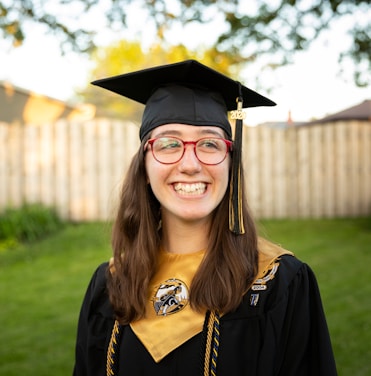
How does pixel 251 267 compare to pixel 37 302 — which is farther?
pixel 37 302

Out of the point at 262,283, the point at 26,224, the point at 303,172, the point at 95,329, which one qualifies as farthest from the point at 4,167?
the point at 262,283

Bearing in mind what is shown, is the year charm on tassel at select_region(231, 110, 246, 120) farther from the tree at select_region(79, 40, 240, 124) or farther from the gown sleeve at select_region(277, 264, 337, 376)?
the tree at select_region(79, 40, 240, 124)

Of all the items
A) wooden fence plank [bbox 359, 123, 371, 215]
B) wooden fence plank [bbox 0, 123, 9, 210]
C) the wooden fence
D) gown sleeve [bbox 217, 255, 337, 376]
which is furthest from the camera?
wooden fence plank [bbox 359, 123, 371, 215]

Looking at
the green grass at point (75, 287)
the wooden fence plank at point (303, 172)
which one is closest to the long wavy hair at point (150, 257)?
the green grass at point (75, 287)

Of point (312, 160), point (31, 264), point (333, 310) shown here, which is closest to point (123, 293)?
point (333, 310)

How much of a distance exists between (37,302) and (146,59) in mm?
23953

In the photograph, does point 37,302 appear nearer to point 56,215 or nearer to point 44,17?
point 44,17

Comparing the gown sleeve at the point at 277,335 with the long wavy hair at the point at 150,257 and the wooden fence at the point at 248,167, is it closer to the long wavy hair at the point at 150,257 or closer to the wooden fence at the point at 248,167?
the long wavy hair at the point at 150,257

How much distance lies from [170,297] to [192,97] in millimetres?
817

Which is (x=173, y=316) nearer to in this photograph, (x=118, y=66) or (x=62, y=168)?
(x=62, y=168)

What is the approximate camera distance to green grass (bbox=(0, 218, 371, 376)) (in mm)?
4457

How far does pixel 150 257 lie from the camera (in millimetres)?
2234

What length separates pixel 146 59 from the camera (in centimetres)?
2828

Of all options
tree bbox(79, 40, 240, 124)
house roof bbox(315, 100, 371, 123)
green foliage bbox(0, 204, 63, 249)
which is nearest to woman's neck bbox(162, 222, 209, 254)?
green foliage bbox(0, 204, 63, 249)
